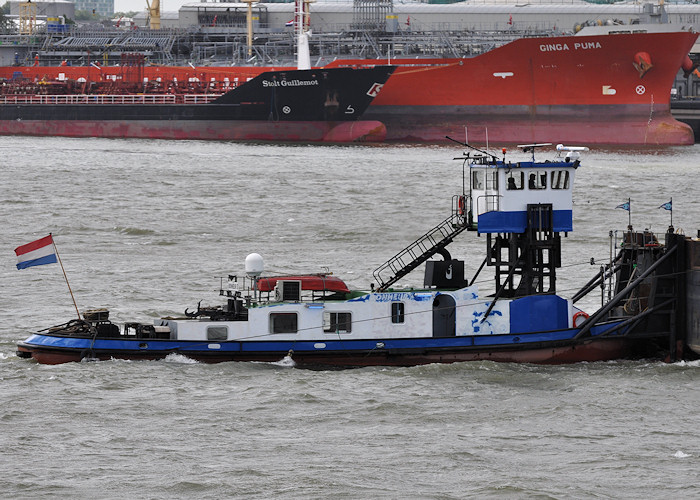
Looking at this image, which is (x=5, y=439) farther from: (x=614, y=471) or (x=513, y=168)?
(x=513, y=168)

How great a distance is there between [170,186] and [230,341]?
1395 inches

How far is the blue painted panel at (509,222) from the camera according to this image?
1079 inches

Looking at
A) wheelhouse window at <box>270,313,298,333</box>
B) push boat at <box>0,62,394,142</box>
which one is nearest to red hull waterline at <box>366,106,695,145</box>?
push boat at <box>0,62,394,142</box>

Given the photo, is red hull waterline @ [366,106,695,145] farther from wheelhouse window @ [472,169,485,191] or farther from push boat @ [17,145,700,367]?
push boat @ [17,145,700,367]

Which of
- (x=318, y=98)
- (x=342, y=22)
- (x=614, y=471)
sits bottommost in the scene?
(x=614, y=471)

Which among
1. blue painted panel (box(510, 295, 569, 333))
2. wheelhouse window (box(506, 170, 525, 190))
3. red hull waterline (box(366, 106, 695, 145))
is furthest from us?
red hull waterline (box(366, 106, 695, 145))

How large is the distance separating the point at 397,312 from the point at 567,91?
60.7 m

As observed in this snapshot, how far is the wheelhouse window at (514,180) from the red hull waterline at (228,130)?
200 ft

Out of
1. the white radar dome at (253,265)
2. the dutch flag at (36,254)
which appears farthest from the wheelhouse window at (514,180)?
the dutch flag at (36,254)

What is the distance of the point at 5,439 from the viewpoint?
22141 mm

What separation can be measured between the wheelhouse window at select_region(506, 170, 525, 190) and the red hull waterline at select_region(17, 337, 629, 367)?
375 centimetres

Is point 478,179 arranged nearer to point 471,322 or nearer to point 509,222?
point 509,222

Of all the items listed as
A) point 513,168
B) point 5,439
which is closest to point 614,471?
point 513,168

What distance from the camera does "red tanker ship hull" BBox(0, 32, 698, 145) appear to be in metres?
83.4
